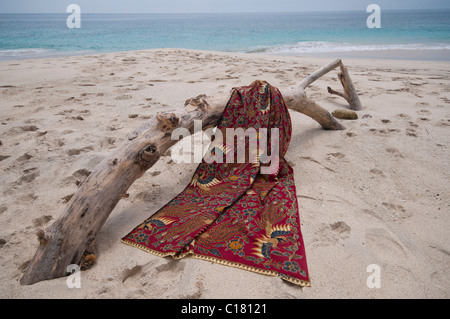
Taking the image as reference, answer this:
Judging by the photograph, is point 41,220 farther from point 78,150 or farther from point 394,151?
point 394,151

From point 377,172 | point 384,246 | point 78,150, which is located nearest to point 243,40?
point 78,150

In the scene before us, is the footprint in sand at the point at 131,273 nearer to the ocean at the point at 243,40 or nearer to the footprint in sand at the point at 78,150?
the footprint in sand at the point at 78,150

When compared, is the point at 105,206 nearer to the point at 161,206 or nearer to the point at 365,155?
the point at 161,206

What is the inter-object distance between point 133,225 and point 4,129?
2449 mm

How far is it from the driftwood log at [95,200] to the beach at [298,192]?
0.10m

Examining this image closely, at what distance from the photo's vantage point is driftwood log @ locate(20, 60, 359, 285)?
1.46 meters

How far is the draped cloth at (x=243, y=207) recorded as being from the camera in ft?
5.28

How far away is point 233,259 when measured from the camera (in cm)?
158

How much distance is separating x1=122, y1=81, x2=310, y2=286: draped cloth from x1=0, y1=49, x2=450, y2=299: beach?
0.23 feet

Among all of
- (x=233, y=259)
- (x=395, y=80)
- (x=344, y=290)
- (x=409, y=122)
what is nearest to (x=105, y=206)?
(x=233, y=259)

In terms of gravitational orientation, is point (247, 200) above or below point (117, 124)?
below

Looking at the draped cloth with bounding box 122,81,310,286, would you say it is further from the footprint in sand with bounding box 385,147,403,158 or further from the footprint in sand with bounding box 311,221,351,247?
the footprint in sand with bounding box 385,147,403,158

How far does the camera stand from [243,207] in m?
1.99

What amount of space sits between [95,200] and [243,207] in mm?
966
